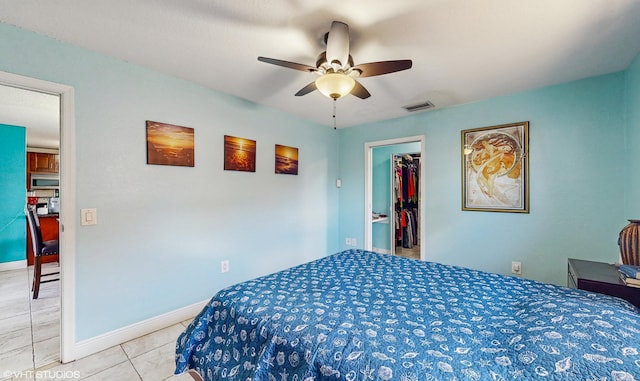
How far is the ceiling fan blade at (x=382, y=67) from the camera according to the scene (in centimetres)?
154

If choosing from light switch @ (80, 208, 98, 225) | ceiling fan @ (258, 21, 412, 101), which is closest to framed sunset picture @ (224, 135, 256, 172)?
light switch @ (80, 208, 98, 225)

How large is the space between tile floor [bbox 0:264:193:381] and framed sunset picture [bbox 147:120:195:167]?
Answer: 150 centimetres

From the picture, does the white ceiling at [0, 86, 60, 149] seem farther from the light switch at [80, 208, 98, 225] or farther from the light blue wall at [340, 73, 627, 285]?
the light blue wall at [340, 73, 627, 285]

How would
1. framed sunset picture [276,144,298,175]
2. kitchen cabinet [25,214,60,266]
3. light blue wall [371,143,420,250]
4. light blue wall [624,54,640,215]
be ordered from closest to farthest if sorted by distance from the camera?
light blue wall [624,54,640,215], framed sunset picture [276,144,298,175], kitchen cabinet [25,214,60,266], light blue wall [371,143,420,250]

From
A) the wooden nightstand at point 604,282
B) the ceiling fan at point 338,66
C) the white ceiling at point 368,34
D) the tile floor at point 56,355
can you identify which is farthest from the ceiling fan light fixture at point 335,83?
the tile floor at point 56,355

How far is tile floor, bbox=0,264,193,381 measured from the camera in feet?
5.53

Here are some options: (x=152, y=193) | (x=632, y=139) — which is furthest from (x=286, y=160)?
(x=632, y=139)

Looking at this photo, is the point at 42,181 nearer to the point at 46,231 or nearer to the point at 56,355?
the point at 46,231

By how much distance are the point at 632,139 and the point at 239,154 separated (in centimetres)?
356

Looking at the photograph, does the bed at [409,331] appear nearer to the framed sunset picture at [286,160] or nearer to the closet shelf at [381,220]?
the framed sunset picture at [286,160]

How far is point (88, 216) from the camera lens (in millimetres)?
1899

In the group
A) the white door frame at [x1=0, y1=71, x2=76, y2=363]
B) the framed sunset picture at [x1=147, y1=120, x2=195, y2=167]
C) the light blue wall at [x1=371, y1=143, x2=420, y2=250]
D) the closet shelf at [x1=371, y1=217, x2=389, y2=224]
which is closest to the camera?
the white door frame at [x1=0, y1=71, x2=76, y2=363]

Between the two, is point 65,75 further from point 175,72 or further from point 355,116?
point 355,116

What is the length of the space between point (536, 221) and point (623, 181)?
0.70 m
